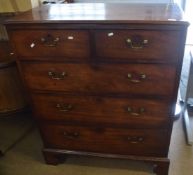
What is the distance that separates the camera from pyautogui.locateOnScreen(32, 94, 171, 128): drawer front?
1264 mm

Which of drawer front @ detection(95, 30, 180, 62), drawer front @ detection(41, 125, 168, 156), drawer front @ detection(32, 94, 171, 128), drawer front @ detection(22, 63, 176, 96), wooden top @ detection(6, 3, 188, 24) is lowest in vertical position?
drawer front @ detection(41, 125, 168, 156)

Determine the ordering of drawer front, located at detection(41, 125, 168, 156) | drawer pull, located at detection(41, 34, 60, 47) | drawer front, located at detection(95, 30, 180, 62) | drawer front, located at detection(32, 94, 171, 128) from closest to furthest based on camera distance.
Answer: drawer front, located at detection(95, 30, 180, 62), drawer pull, located at detection(41, 34, 60, 47), drawer front, located at detection(32, 94, 171, 128), drawer front, located at detection(41, 125, 168, 156)

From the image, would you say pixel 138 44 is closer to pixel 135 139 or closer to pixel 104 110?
pixel 104 110

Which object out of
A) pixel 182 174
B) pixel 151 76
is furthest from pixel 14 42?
pixel 182 174

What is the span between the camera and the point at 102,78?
3.98ft

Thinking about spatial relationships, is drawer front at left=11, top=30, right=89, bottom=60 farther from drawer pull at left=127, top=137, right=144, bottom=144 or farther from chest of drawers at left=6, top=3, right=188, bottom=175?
drawer pull at left=127, top=137, right=144, bottom=144

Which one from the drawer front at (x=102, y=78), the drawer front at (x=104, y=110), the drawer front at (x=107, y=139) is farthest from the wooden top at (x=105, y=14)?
the drawer front at (x=107, y=139)

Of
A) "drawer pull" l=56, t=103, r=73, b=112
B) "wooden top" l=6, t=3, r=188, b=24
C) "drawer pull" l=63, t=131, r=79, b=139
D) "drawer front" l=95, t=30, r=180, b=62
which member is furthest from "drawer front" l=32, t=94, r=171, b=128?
"wooden top" l=6, t=3, r=188, b=24

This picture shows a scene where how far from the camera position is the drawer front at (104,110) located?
1.26 meters

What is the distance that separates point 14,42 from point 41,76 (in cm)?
22

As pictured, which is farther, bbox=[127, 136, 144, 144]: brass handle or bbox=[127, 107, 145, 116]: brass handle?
bbox=[127, 136, 144, 144]: brass handle

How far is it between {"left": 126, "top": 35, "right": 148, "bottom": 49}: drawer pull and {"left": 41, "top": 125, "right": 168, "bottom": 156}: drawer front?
514 millimetres

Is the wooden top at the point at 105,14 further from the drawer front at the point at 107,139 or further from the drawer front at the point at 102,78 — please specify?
the drawer front at the point at 107,139

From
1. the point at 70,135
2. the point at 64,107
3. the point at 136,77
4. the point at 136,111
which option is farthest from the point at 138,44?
the point at 70,135
